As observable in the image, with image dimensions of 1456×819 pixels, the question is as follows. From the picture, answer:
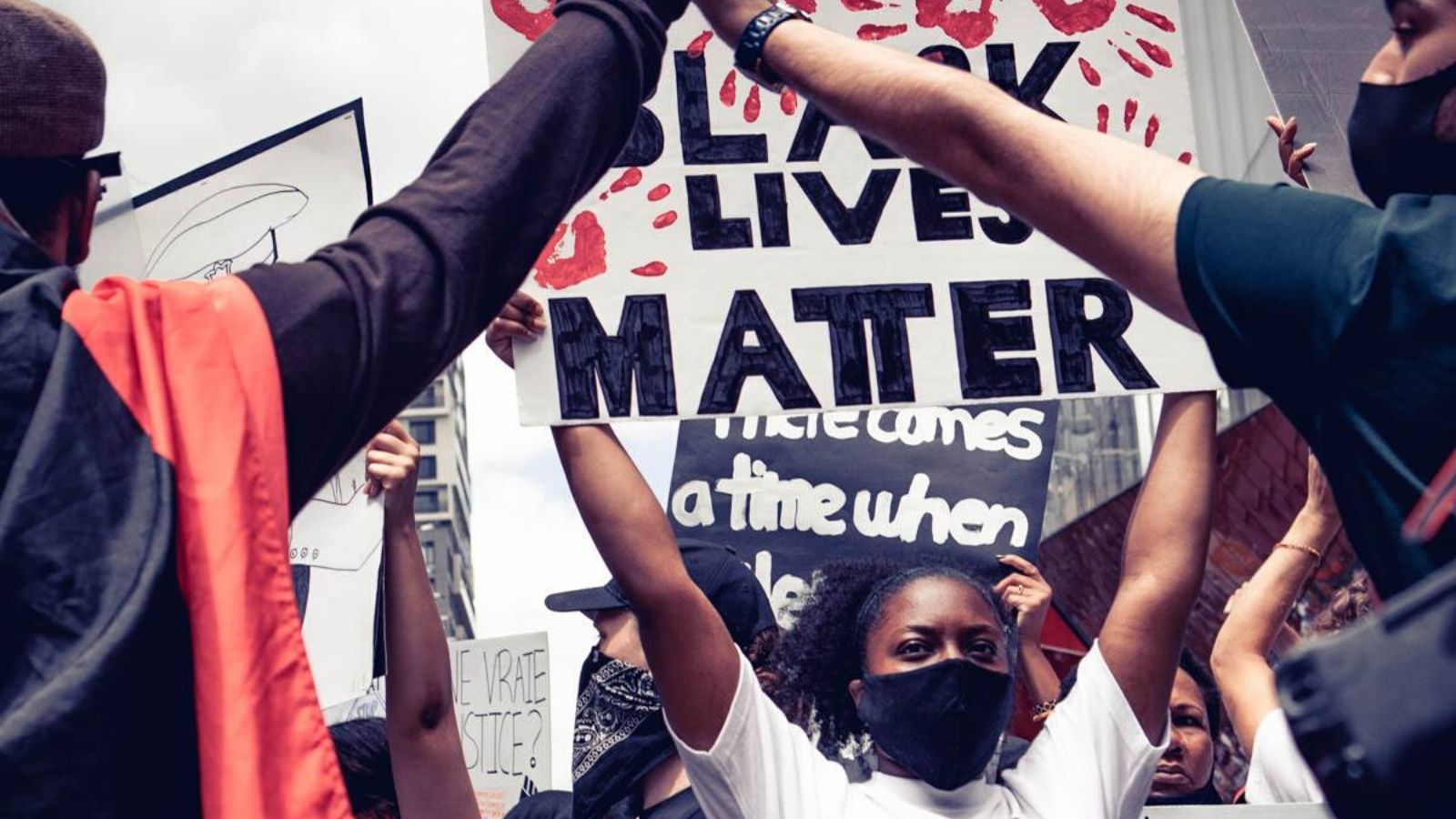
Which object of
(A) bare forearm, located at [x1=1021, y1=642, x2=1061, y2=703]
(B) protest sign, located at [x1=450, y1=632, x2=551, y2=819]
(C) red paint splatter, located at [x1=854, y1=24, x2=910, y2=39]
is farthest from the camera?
(B) protest sign, located at [x1=450, y1=632, x2=551, y2=819]

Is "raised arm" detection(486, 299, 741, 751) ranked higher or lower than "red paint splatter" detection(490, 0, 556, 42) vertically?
lower

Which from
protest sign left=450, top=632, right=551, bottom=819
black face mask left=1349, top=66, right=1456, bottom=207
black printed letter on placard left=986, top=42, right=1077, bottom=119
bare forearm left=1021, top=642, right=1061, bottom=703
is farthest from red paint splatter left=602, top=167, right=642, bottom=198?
protest sign left=450, top=632, right=551, bottom=819

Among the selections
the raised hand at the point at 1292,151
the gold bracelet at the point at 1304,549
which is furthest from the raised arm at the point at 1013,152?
the gold bracelet at the point at 1304,549

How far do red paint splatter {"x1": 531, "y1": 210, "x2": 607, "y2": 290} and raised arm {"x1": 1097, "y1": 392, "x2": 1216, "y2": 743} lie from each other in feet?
3.81

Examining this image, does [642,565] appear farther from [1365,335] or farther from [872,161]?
[1365,335]

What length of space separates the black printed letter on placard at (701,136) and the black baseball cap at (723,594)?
96 cm

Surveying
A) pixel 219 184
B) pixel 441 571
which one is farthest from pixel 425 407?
pixel 219 184

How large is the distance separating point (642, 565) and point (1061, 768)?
A: 0.85 meters

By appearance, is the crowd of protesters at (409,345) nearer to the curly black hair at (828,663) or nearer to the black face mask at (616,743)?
the black face mask at (616,743)

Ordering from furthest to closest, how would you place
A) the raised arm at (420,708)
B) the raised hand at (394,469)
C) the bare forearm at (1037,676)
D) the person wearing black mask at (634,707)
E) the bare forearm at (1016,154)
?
1. the bare forearm at (1037,676)
2. the person wearing black mask at (634,707)
3. the raised hand at (394,469)
4. the raised arm at (420,708)
5. the bare forearm at (1016,154)

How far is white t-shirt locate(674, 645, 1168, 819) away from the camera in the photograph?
3.04 metres

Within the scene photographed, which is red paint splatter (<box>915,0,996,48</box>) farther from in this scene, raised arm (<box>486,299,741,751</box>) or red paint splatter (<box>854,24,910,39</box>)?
raised arm (<box>486,299,741,751</box>)

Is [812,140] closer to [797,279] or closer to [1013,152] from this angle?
[797,279]

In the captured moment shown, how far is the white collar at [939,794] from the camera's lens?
3344 millimetres
